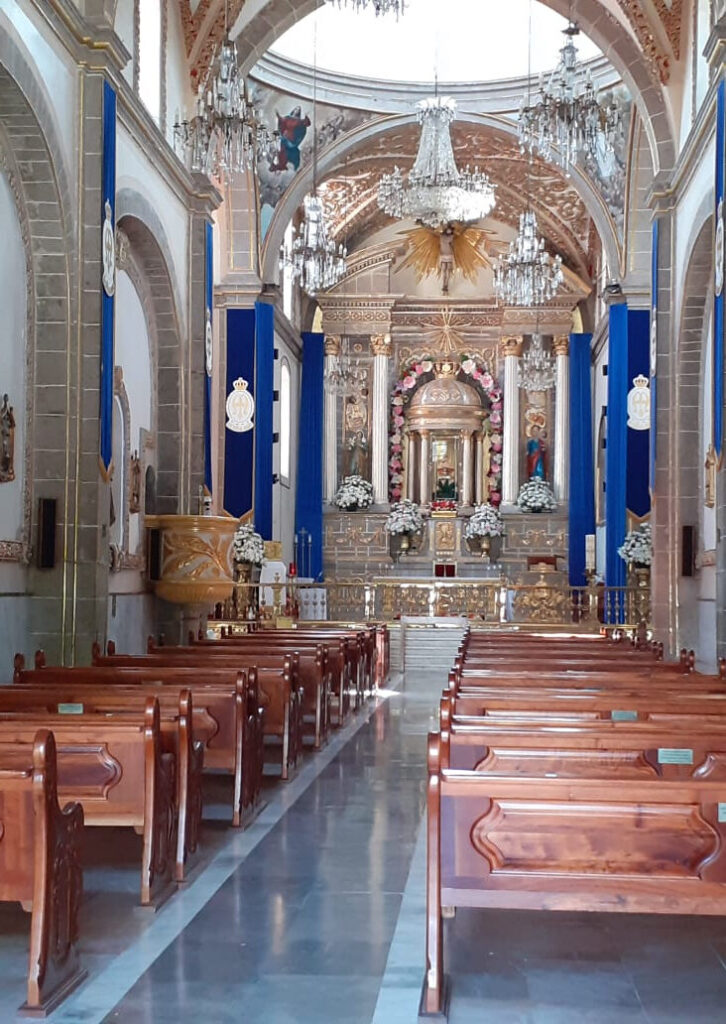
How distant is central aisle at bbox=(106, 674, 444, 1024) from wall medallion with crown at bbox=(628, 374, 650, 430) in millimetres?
12265

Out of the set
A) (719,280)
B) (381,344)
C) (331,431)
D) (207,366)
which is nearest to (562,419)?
(381,344)

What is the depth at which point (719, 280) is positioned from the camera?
11914mm

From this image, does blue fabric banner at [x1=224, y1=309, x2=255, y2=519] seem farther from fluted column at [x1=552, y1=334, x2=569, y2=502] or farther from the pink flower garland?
fluted column at [x1=552, y1=334, x2=569, y2=502]

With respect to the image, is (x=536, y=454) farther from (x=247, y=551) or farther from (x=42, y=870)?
(x=42, y=870)

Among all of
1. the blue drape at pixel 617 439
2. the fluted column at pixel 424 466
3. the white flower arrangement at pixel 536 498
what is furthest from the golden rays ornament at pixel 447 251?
the blue drape at pixel 617 439

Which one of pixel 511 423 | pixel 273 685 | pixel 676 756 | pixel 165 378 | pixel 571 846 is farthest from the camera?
pixel 511 423

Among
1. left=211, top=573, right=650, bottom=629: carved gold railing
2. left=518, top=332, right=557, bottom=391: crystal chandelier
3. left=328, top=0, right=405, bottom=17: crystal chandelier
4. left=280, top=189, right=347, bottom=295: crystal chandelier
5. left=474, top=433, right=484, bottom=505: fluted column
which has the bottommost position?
left=211, top=573, right=650, bottom=629: carved gold railing

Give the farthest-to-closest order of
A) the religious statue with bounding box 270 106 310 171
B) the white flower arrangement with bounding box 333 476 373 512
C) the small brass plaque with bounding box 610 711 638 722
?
the white flower arrangement with bounding box 333 476 373 512, the religious statue with bounding box 270 106 310 171, the small brass plaque with bounding box 610 711 638 722

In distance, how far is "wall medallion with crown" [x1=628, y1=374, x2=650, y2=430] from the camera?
1881 centimetres

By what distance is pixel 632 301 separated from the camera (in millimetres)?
20062

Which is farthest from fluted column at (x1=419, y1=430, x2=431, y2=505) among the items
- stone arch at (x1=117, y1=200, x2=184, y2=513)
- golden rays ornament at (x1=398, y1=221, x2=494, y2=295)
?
stone arch at (x1=117, y1=200, x2=184, y2=513)

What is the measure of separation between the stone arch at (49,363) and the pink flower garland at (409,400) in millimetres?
16973

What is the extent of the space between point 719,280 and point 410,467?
1578 cm

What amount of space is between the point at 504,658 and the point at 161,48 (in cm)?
887
